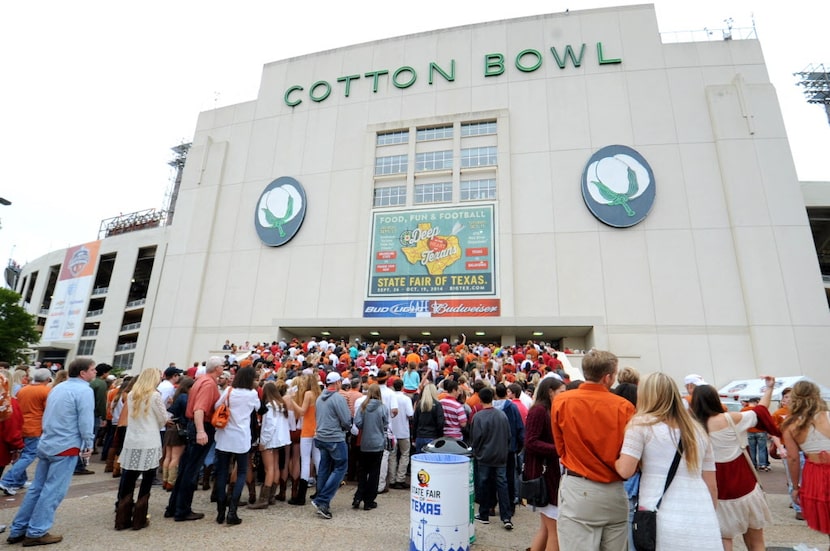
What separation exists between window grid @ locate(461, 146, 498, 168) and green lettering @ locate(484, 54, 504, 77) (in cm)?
514

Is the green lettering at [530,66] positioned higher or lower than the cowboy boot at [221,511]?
higher

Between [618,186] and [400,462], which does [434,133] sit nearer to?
[618,186]

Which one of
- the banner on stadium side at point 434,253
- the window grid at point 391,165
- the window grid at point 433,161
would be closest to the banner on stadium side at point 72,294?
the window grid at point 391,165

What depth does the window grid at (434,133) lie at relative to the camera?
84.1 ft

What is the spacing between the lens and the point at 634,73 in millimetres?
23859

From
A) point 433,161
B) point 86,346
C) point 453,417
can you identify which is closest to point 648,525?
point 453,417

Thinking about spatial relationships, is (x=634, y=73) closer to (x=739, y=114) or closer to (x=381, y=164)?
(x=739, y=114)

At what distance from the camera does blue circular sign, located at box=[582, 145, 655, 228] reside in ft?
71.3

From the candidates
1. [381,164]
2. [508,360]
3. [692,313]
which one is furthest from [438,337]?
[692,313]

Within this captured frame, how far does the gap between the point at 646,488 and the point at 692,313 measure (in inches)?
843

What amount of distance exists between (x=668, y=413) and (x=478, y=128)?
81.7 feet

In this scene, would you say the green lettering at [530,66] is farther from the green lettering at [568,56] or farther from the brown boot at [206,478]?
the brown boot at [206,478]

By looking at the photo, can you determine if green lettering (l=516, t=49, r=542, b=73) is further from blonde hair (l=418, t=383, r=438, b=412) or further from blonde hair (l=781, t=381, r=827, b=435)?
blonde hair (l=781, t=381, r=827, b=435)

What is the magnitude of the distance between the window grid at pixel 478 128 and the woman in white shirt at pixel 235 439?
74.9 ft
